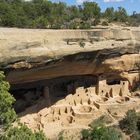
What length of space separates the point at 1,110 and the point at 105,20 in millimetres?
18325

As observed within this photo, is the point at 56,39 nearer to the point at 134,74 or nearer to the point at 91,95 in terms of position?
the point at 91,95

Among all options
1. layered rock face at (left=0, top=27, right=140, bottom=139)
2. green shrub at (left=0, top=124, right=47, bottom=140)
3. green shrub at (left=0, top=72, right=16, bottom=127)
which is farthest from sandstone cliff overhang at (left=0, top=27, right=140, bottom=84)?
green shrub at (left=0, top=124, right=47, bottom=140)

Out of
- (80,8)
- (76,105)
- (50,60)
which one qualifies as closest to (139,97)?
(76,105)

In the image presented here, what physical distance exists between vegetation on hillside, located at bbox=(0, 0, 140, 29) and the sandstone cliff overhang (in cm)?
356

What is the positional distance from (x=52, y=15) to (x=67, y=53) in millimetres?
11319

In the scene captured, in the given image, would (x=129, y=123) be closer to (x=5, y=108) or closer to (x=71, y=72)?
(x=71, y=72)

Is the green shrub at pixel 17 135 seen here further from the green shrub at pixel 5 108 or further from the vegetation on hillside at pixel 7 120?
the green shrub at pixel 5 108

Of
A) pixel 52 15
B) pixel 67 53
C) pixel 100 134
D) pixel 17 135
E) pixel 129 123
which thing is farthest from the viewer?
pixel 52 15

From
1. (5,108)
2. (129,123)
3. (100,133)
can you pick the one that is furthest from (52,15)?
(5,108)

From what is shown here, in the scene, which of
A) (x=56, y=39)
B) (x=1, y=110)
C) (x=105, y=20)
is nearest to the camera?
(x=1, y=110)

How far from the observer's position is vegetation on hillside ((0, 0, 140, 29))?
22.3m

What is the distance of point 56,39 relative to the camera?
1438 cm

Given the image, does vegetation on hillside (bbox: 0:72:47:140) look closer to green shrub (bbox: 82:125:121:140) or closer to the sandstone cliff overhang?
the sandstone cliff overhang

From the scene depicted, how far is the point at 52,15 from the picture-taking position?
1013 inches
